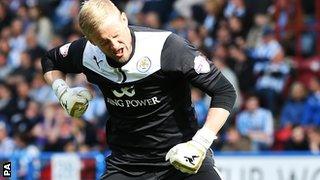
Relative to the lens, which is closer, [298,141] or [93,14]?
[93,14]

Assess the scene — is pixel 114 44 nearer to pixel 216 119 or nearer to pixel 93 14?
pixel 93 14

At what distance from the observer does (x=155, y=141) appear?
5566mm

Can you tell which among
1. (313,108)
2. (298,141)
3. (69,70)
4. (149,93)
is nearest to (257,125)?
(313,108)

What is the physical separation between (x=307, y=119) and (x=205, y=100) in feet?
5.69

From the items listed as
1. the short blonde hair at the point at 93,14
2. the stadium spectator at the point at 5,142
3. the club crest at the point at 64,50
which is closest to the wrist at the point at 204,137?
the short blonde hair at the point at 93,14

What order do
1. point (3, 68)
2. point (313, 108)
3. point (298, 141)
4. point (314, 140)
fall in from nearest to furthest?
point (314, 140), point (298, 141), point (313, 108), point (3, 68)

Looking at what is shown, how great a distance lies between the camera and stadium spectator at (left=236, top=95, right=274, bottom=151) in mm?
13320

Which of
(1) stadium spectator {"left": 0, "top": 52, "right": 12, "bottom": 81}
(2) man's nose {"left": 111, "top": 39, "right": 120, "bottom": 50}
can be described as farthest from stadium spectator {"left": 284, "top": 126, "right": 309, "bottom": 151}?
(2) man's nose {"left": 111, "top": 39, "right": 120, "bottom": 50}

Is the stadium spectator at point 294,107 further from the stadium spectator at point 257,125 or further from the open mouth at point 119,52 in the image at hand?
the open mouth at point 119,52

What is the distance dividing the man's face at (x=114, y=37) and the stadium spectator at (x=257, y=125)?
8.03m

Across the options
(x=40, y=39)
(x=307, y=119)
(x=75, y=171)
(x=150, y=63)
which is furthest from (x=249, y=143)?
(x=150, y=63)

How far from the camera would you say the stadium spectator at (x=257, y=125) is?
1332cm

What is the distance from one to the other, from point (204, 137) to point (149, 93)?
514 mm

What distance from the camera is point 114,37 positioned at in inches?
206
